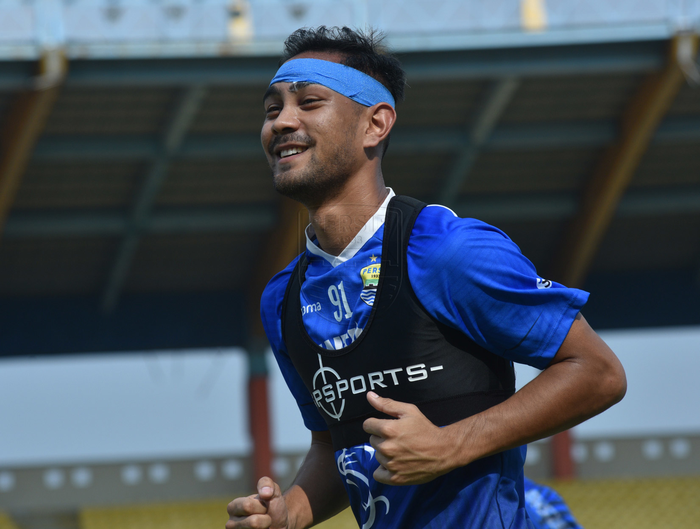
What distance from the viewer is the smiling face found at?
2.15 meters

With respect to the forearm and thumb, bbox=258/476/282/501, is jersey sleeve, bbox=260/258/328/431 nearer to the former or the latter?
the forearm

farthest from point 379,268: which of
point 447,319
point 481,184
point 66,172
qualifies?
point 481,184

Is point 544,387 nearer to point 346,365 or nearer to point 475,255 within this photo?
point 475,255

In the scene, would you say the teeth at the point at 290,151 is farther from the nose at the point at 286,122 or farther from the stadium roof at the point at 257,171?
the stadium roof at the point at 257,171

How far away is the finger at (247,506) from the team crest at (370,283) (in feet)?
1.73

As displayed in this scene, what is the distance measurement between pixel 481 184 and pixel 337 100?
11.1 metres

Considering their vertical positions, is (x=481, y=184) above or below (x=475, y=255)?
above

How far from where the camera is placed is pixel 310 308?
2195 mm

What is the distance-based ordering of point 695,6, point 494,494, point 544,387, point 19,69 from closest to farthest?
point 544,387 → point 494,494 → point 19,69 → point 695,6

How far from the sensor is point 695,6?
1034cm

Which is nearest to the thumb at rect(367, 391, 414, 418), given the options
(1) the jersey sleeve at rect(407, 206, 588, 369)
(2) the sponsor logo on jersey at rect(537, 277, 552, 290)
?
(1) the jersey sleeve at rect(407, 206, 588, 369)

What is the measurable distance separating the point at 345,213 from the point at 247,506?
2.43 ft

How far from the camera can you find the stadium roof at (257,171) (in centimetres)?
1028

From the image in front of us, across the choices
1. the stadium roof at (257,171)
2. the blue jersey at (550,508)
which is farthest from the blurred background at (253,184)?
the blue jersey at (550,508)
